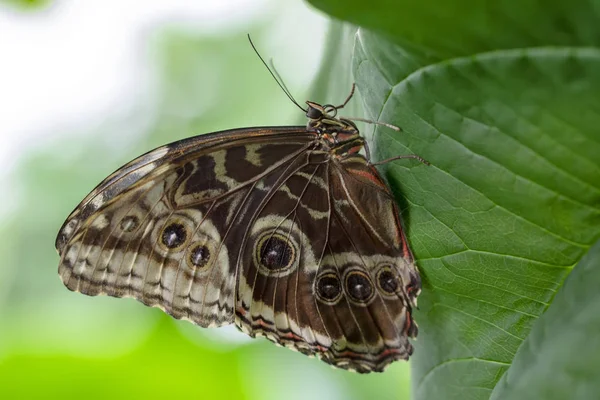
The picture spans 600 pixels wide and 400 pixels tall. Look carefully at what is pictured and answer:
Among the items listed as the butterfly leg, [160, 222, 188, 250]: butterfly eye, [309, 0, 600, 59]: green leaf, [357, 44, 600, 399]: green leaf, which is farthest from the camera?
[160, 222, 188, 250]: butterfly eye

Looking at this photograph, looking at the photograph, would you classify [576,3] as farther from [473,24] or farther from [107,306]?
[107,306]

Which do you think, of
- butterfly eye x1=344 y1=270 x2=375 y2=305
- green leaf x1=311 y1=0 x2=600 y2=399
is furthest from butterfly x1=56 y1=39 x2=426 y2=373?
green leaf x1=311 y1=0 x2=600 y2=399

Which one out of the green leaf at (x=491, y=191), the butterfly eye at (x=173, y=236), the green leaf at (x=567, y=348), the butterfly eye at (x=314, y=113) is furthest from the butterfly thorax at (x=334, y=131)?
the green leaf at (x=567, y=348)

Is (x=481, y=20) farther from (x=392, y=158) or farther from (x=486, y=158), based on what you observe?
(x=392, y=158)

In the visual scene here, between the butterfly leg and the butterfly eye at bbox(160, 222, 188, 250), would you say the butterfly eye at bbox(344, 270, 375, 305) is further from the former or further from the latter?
the butterfly eye at bbox(160, 222, 188, 250)

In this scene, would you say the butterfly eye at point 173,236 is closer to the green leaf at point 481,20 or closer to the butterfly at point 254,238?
the butterfly at point 254,238

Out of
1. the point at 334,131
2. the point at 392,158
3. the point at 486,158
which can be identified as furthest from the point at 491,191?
the point at 334,131
